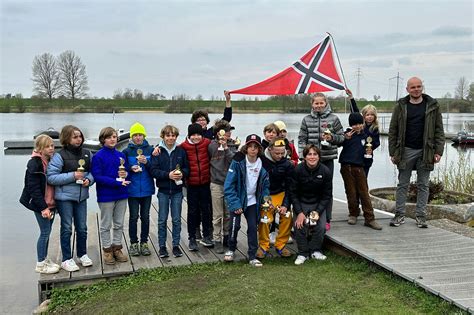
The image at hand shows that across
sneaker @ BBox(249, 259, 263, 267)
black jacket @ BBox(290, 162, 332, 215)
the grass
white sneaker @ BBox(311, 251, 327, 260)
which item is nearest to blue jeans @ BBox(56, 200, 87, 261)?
the grass

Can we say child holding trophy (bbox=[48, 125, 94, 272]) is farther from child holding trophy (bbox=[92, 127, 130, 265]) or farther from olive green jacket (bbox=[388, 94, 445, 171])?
olive green jacket (bbox=[388, 94, 445, 171])

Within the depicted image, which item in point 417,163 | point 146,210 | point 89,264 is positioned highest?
point 417,163

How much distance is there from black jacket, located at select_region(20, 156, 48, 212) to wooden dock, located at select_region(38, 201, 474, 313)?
2.90 feet

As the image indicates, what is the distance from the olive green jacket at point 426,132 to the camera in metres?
6.28

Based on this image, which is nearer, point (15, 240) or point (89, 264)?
point (89, 264)

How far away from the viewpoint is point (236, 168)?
18.7ft

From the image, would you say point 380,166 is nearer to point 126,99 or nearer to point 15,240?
point 15,240

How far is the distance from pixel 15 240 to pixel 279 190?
541 centimetres

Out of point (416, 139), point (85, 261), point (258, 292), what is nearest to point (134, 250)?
point (85, 261)

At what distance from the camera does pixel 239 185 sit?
570cm

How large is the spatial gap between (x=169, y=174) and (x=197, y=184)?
488 mm

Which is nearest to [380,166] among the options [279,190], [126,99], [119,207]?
[279,190]

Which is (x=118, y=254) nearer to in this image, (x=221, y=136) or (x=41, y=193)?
(x=41, y=193)

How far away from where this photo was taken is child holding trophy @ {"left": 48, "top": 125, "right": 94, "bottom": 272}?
5258 mm
